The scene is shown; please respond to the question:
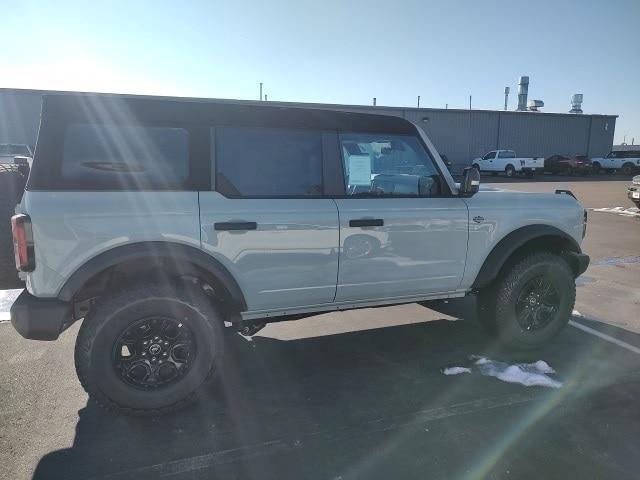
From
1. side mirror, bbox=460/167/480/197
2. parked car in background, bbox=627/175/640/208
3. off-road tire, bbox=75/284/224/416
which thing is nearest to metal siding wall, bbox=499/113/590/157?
parked car in background, bbox=627/175/640/208

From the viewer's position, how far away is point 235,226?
3096 mm

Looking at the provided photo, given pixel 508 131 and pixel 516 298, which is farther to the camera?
pixel 508 131

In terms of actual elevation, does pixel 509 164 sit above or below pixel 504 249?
above

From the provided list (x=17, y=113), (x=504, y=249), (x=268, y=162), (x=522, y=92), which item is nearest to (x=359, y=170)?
(x=268, y=162)

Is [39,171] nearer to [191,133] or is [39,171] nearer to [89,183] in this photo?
[89,183]

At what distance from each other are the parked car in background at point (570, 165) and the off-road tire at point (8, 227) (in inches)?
1390

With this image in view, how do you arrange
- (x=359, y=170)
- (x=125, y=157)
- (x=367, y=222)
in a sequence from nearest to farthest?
(x=125, y=157) < (x=367, y=222) < (x=359, y=170)

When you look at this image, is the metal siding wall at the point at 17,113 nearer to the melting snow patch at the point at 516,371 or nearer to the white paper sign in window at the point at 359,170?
the white paper sign in window at the point at 359,170

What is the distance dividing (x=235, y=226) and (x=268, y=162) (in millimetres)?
544

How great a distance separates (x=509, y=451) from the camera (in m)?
2.75

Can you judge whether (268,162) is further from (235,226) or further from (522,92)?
(522,92)

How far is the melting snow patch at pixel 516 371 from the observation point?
361cm

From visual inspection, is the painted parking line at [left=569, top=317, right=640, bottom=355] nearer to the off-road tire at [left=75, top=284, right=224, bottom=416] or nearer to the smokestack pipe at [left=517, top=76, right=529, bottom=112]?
the off-road tire at [left=75, top=284, right=224, bottom=416]

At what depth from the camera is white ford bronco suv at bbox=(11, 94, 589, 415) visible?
2846 millimetres
